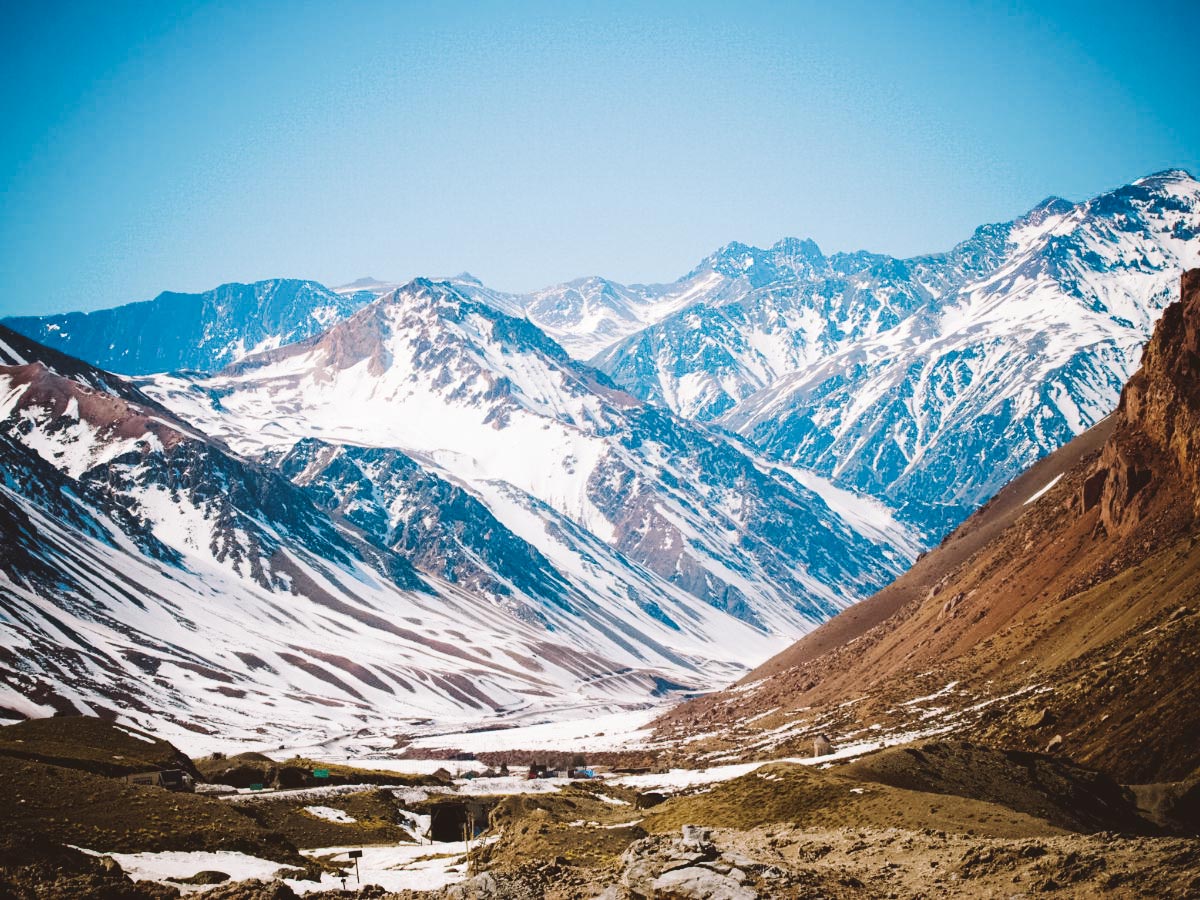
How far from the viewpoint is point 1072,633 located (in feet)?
302

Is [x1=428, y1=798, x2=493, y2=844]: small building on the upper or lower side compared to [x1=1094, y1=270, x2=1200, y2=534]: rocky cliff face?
lower

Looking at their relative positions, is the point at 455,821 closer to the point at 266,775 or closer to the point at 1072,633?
the point at 266,775

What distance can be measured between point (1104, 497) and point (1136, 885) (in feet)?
306

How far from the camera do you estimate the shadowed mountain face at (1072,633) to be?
212ft

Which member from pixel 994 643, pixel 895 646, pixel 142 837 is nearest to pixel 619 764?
pixel 895 646

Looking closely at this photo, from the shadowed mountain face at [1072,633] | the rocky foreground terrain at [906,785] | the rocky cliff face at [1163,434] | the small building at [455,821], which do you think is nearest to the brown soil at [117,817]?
the rocky foreground terrain at [906,785]

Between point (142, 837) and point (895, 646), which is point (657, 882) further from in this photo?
point (895, 646)

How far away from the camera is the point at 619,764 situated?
129250 millimetres

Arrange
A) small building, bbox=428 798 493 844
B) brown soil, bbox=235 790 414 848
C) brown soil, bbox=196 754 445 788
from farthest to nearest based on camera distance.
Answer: brown soil, bbox=196 754 445 788, small building, bbox=428 798 493 844, brown soil, bbox=235 790 414 848

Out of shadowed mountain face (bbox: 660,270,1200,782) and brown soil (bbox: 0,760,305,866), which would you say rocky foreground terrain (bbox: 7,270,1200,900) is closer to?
brown soil (bbox: 0,760,305,866)

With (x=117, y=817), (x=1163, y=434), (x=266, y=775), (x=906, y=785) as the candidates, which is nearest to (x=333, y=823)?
(x=117, y=817)

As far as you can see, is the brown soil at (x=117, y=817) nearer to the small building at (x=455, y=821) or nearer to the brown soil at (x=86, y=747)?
the brown soil at (x=86, y=747)

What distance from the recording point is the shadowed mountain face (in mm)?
64562

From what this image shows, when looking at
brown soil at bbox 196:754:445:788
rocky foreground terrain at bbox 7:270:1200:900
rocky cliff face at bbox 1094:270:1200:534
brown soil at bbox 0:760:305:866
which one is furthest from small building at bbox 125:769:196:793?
rocky cliff face at bbox 1094:270:1200:534
